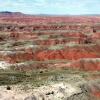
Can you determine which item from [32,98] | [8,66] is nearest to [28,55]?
[8,66]

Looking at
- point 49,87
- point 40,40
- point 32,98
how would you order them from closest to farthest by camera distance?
point 32,98 → point 49,87 → point 40,40

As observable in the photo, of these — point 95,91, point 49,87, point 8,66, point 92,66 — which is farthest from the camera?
point 92,66

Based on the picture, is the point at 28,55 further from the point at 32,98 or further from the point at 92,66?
the point at 32,98

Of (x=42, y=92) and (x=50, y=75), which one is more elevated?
(x=42, y=92)

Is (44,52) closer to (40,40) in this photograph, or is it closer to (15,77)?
(40,40)

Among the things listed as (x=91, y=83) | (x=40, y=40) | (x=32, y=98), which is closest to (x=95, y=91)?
(x=91, y=83)

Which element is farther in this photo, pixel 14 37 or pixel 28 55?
pixel 14 37

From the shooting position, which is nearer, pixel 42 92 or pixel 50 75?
pixel 42 92

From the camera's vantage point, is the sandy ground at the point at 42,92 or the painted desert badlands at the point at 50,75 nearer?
the sandy ground at the point at 42,92

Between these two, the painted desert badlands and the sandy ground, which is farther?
the painted desert badlands
